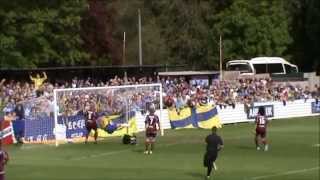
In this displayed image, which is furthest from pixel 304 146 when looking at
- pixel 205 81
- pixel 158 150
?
pixel 205 81

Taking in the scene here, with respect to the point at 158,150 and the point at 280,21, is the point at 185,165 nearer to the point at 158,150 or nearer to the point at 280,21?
the point at 158,150

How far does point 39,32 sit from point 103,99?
69.4ft

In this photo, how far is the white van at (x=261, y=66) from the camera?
2591 inches

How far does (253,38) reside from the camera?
7431 centimetres

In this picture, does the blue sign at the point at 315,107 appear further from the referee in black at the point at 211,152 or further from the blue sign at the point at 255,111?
the referee in black at the point at 211,152

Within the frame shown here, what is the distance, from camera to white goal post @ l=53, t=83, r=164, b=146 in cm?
3756

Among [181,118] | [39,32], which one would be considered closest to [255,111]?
[181,118]

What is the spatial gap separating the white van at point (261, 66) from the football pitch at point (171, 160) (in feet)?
80.9

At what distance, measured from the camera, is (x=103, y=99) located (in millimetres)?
39469

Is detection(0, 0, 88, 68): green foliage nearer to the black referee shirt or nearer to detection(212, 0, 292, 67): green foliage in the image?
detection(212, 0, 292, 67): green foliage

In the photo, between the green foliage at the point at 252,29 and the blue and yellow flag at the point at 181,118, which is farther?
the green foliage at the point at 252,29

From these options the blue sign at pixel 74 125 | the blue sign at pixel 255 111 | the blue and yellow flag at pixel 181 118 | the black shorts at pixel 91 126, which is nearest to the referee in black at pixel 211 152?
the black shorts at pixel 91 126

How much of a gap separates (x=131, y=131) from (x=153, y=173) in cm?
1467

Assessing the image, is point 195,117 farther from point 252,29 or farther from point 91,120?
point 252,29
